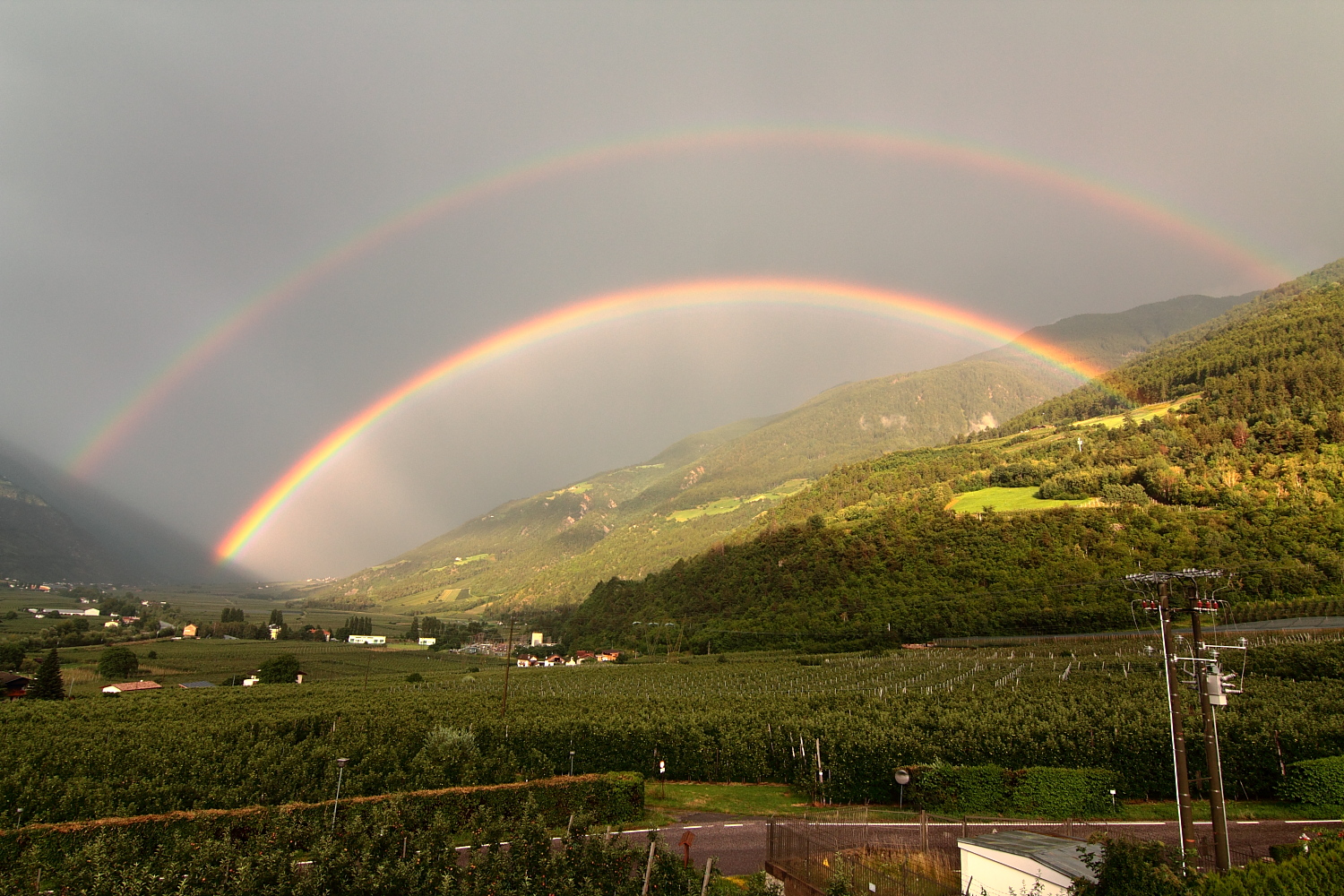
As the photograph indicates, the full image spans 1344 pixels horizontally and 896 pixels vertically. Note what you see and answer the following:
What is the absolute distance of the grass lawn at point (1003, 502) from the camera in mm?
82750

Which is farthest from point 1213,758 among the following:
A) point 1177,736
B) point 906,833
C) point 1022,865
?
point 906,833

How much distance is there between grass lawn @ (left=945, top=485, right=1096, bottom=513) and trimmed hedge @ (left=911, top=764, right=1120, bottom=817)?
65.9 meters

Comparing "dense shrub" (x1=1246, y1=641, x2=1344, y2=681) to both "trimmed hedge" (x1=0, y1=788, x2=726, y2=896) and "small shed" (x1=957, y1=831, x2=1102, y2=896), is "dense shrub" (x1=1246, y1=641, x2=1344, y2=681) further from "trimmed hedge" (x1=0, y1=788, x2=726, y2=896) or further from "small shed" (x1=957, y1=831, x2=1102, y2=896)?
"trimmed hedge" (x1=0, y1=788, x2=726, y2=896)

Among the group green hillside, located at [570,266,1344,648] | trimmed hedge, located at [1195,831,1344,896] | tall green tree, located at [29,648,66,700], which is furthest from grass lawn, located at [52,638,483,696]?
trimmed hedge, located at [1195,831,1344,896]

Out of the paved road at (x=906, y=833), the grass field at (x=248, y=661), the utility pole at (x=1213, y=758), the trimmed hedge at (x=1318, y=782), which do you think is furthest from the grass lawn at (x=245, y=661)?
the utility pole at (x=1213, y=758)

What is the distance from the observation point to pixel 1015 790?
74.3 ft

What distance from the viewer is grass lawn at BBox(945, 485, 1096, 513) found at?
3258 inches

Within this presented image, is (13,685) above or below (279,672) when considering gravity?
above

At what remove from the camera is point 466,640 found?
489ft

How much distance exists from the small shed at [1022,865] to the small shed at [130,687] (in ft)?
246

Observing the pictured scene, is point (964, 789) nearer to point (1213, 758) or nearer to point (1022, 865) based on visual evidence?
point (1022, 865)

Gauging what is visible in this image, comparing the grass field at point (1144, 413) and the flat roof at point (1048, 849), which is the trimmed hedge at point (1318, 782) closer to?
the flat roof at point (1048, 849)

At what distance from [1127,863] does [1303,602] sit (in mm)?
54364

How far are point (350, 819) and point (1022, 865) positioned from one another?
1523 cm
